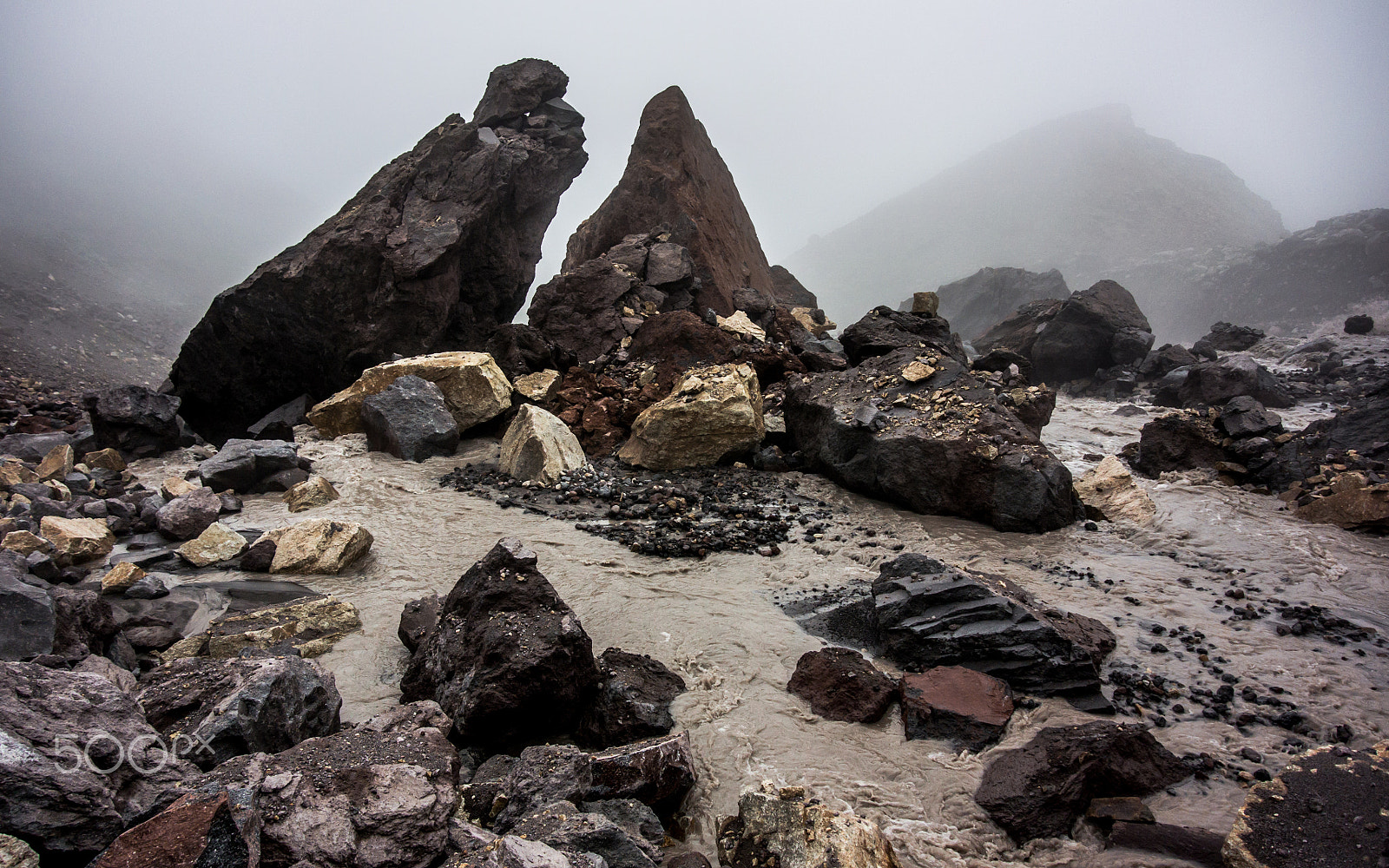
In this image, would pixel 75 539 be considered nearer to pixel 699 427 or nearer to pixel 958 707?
pixel 699 427

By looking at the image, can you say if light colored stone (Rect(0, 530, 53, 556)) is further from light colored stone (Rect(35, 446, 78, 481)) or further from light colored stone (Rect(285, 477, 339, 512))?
light colored stone (Rect(35, 446, 78, 481))

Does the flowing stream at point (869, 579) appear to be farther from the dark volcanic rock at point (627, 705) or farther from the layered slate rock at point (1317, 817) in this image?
the layered slate rock at point (1317, 817)

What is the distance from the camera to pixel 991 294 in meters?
28.0

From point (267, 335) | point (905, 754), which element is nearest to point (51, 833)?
point (905, 754)

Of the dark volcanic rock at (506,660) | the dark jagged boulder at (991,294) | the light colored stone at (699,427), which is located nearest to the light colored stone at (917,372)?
the light colored stone at (699,427)

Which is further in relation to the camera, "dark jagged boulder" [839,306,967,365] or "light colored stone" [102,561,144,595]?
"dark jagged boulder" [839,306,967,365]

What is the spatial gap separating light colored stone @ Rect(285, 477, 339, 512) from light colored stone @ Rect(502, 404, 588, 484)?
1881 mm

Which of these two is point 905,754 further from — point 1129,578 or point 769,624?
point 1129,578

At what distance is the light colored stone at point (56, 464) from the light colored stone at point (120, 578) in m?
3.54

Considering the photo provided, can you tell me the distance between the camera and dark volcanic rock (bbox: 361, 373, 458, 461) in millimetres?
8016

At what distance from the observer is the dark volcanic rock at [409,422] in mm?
8016

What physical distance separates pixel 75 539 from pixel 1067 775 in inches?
256

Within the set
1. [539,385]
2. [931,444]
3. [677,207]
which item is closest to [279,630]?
[931,444]
